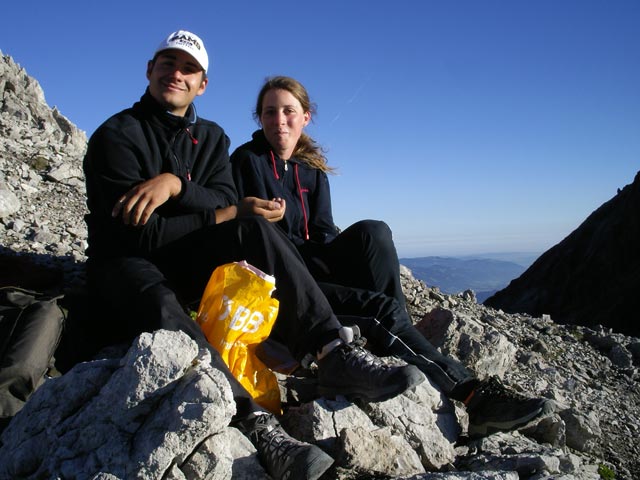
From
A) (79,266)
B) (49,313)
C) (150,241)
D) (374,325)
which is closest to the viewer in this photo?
(49,313)

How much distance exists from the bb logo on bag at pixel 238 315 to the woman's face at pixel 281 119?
2664 mm

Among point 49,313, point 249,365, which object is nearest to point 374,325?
point 249,365

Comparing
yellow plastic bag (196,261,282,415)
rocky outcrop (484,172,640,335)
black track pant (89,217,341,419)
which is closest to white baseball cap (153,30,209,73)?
black track pant (89,217,341,419)

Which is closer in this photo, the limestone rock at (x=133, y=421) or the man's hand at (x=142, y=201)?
the limestone rock at (x=133, y=421)

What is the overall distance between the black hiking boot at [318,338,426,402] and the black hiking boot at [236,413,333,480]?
2.39 feet

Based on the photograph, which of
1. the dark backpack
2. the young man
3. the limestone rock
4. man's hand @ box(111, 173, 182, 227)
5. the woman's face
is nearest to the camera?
the limestone rock

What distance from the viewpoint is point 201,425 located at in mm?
2922

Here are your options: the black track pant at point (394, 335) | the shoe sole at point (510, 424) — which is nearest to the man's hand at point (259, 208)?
the black track pant at point (394, 335)

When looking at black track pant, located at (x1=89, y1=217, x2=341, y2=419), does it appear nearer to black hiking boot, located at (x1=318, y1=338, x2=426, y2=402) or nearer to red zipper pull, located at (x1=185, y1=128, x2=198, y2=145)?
black hiking boot, located at (x1=318, y1=338, x2=426, y2=402)

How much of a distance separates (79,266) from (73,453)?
3.85 m

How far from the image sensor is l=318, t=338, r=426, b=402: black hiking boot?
12.4ft

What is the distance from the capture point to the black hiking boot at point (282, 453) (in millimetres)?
3039

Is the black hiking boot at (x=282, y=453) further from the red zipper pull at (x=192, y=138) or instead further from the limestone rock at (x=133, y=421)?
the red zipper pull at (x=192, y=138)

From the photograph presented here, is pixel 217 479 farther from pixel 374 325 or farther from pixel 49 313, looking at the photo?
pixel 374 325
